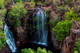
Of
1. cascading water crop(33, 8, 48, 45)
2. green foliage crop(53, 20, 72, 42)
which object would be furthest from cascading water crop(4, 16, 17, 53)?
green foliage crop(53, 20, 72, 42)

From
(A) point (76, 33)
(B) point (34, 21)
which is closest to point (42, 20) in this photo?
(B) point (34, 21)

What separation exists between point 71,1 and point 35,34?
12.7 metres

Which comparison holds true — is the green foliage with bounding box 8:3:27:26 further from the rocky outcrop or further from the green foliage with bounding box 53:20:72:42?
the rocky outcrop

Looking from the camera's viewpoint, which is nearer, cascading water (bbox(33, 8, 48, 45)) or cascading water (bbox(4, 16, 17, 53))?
cascading water (bbox(4, 16, 17, 53))

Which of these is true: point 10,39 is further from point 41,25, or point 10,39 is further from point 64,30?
point 64,30

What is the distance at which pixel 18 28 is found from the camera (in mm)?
24172

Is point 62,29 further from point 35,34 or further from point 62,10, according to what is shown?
point 35,34

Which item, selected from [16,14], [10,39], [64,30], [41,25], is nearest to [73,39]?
[64,30]

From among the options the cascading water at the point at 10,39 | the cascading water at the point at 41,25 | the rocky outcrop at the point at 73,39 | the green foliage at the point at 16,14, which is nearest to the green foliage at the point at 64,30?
the rocky outcrop at the point at 73,39

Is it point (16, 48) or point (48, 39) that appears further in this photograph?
point (48, 39)

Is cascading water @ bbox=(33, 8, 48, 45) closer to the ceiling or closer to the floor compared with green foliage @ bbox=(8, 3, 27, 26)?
closer to the floor

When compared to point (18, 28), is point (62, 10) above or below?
above

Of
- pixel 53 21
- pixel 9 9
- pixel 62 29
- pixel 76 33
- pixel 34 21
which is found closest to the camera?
pixel 76 33

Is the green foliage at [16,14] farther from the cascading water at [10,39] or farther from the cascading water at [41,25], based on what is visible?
the cascading water at [41,25]
